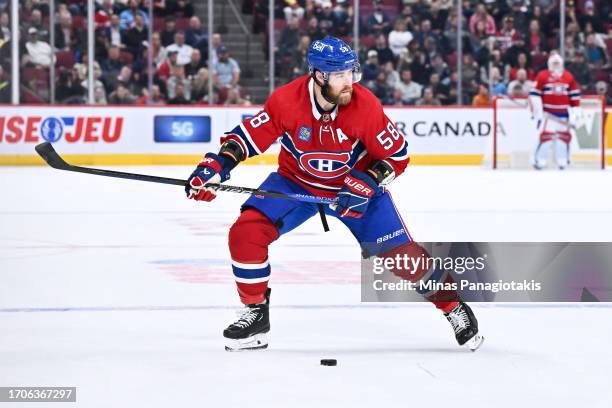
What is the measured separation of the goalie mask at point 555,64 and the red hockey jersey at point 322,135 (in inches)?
430

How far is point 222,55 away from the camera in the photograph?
15.1 metres

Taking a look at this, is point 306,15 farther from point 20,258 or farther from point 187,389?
point 187,389

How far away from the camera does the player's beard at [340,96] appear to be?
4.19 meters

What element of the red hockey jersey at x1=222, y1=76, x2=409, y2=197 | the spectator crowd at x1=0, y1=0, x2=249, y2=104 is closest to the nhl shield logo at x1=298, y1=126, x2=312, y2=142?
the red hockey jersey at x1=222, y1=76, x2=409, y2=197

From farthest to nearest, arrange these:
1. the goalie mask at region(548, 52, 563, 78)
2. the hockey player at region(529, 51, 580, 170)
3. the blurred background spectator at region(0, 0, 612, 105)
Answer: the hockey player at region(529, 51, 580, 170) < the goalie mask at region(548, 52, 563, 78) < the blurred background spectator at region(0, 0, 612, 105)

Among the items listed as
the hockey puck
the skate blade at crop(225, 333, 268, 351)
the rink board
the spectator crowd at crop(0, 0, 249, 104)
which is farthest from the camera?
the rink board

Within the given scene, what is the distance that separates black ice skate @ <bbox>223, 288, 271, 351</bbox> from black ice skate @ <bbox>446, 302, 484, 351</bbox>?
607mm

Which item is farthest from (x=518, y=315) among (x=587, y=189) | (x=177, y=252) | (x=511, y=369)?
(x=587, y=189)

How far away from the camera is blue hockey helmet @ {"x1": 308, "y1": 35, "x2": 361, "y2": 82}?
164 inches

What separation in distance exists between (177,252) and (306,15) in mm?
8953

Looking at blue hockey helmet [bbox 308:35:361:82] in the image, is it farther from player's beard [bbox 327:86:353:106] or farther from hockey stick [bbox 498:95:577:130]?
hockey stick [bbox 498:95:577:130]

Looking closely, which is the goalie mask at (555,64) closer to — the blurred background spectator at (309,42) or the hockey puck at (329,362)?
the blurred background spectator at (309,42)

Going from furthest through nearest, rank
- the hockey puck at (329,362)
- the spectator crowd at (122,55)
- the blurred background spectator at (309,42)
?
the blurred background spectator at (309,42) < the spectator crowd at (122,55) < the hockey puck at (329,362)

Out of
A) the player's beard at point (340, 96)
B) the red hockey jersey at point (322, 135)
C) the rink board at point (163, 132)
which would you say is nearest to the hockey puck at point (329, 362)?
the red hockey jersey at point (322, 135)
